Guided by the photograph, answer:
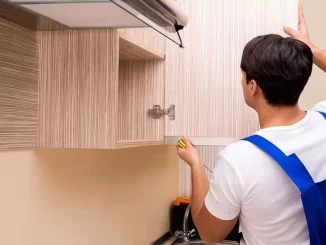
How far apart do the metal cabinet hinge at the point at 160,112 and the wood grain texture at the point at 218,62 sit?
1.6 inches

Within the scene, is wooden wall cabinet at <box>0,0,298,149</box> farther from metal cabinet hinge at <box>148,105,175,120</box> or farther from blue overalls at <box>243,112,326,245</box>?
blue overalls at <box>243,112,326,245</box>

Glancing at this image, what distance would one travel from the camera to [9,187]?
105 centimetres

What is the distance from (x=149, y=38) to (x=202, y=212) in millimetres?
628

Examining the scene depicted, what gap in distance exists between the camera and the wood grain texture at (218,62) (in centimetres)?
138

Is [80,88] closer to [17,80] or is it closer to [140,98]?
[17,80]

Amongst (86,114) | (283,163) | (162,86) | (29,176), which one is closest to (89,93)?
(86,114)

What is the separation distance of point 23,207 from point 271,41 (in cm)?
76

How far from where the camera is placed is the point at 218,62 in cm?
140

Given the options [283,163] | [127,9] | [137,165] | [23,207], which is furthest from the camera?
[137,165]

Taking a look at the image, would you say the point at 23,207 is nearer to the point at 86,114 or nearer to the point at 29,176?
the point at 29,176

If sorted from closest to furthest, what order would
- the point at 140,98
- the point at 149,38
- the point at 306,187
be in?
the point at 306,187 → the point at 149,38 → the point at 140,98

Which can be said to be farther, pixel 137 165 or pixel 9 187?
pixel 137 165

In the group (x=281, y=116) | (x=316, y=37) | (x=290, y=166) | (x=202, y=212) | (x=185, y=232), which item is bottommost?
(x=185, y=232)

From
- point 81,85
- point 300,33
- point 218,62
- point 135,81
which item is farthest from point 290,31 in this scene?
point 81,85
